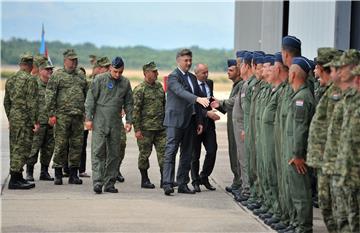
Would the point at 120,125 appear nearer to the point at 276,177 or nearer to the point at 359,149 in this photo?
the point at 276,177

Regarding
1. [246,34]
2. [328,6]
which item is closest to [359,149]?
[328,6]

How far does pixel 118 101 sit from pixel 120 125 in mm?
355

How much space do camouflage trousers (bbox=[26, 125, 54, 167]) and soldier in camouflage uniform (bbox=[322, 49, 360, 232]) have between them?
7.19m

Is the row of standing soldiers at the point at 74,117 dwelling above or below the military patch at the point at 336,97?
below

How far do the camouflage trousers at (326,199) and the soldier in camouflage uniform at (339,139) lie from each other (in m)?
0.22

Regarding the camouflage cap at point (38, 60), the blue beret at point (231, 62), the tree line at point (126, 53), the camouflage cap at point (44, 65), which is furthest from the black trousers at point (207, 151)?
the tree line at point (126, 53)

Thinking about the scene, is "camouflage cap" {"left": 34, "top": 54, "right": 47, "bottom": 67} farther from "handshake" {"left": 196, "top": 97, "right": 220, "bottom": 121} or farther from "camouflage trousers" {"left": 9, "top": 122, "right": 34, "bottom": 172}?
"handshake" {"left": 196, "top": 97, "right": 220, "bottom": 121}

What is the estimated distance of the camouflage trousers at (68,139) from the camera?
→ 1448cm

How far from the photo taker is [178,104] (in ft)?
44.8

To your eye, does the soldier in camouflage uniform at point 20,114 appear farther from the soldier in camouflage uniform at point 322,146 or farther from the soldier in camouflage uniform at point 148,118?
the soldier in camouflage uniform at point 322,146

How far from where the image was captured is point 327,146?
8.68 metres

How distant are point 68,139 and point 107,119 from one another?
4.14 feet

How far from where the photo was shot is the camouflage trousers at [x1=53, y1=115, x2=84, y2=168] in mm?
14484

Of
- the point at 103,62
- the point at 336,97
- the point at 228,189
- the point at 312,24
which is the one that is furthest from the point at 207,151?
the point at 336,97
